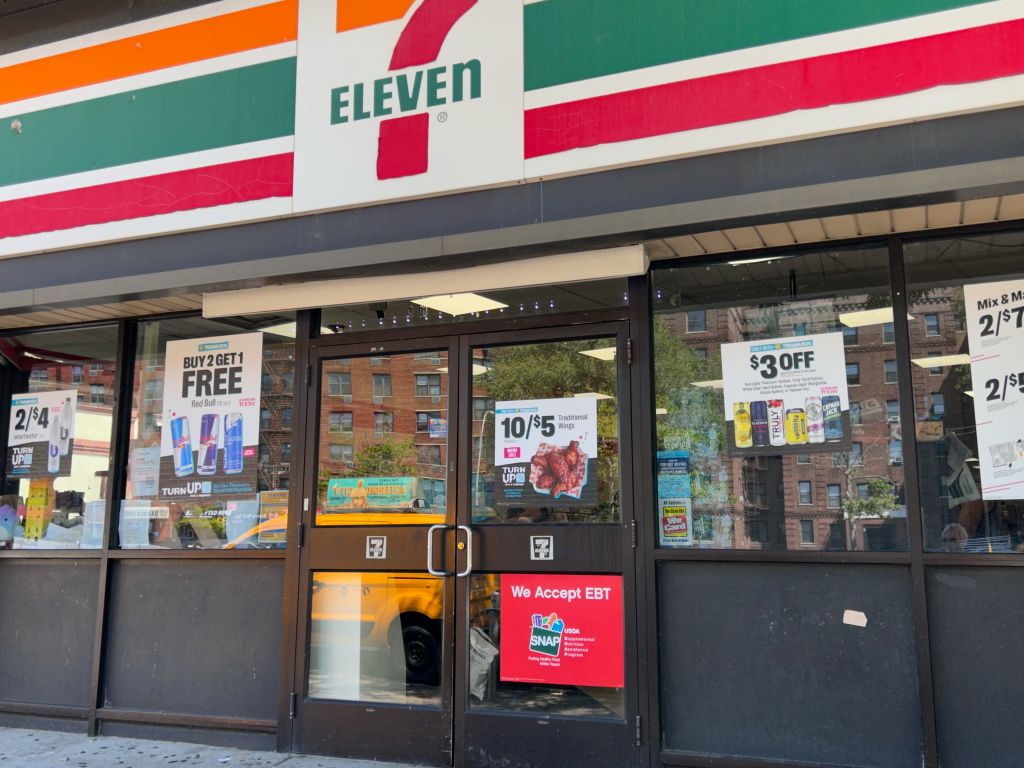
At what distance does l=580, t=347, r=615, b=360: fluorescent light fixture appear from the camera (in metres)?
5.22

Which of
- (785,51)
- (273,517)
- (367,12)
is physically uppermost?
(367,12)

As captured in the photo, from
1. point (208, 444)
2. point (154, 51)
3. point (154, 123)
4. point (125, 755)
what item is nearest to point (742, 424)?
point (208, 444)

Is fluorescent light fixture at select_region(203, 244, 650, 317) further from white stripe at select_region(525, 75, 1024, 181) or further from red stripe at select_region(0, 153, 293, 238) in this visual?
red stripe at select_region(0, 153, 293, 238)

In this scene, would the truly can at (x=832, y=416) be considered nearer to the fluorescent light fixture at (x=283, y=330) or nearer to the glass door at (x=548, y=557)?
the glass door at (x=548, y=557)

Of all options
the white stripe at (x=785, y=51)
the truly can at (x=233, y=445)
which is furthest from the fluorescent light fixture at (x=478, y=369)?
the truly can at (x=233, y=445)

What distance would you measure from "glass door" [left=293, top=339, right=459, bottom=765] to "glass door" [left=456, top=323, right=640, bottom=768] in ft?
0.59

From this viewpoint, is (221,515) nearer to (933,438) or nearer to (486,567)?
(486,567)

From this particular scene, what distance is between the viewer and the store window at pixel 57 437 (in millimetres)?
6594

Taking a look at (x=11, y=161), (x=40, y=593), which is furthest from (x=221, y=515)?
(x=11, y=161)

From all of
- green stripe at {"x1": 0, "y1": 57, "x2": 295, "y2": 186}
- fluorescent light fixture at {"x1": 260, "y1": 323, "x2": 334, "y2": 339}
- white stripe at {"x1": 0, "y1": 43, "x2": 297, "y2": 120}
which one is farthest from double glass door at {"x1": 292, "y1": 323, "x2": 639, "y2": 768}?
white stripe at {"x1": 0, "y1": 43, "x2": 297, "y2": 120}

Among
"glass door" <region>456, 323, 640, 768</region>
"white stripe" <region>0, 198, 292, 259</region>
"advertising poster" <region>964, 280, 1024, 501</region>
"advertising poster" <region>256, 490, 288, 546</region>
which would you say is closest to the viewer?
"advertising poster" <region>964, 280, 1024, 501</region>

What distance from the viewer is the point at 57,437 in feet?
22.2

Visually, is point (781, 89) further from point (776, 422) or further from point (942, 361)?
point (776, 422)

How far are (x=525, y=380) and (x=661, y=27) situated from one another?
209cm
